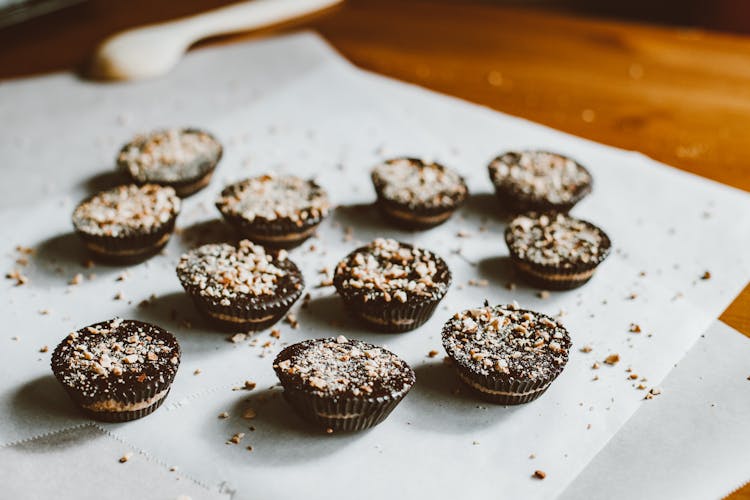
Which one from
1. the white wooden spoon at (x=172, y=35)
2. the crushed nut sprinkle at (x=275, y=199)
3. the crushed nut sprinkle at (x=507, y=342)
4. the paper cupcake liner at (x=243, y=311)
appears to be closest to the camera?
the crushed nut sprinkle at (x=507, y=342)

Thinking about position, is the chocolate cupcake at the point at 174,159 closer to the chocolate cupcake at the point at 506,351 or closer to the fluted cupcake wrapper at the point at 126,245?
the fluted cupcake wrapper at the point at 126,245

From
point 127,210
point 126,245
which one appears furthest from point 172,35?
point 126,245

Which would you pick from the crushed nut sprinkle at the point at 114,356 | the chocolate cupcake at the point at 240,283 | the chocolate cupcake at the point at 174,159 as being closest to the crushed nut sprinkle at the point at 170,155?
the chocolate cupcake at the point at 174,159

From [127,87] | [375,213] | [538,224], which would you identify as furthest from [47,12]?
[538,224]

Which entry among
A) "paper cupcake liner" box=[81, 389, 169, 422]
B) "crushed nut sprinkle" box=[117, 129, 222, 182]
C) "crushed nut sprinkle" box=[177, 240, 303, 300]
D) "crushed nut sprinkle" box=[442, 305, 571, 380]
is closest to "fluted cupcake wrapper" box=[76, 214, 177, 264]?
"crushed nut sprinkle" box=[177, 240, 303, 300]

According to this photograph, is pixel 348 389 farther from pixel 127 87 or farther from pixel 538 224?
pixel 127 87

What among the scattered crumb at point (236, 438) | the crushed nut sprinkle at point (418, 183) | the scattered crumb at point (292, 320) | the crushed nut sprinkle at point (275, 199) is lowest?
the scattered crumb at point (236, 438)
